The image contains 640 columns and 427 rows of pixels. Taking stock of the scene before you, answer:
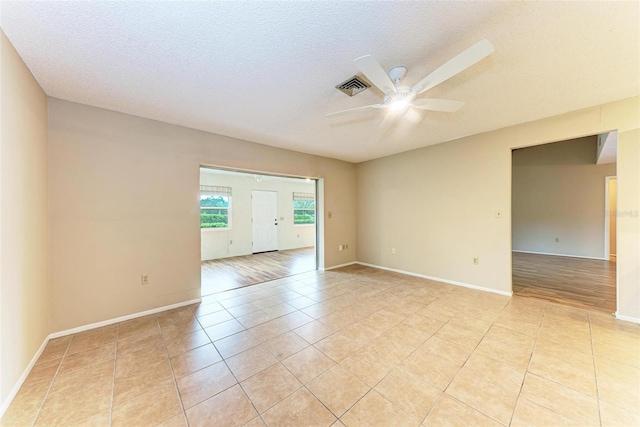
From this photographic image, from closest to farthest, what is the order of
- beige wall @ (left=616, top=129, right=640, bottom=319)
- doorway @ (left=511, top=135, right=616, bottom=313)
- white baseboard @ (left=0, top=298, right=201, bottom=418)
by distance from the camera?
white baseboard @ (left=0, top=298, right=201, bottom=418), beige wall @ (left=616, top=129, right=640, bottom=319), doorway @ (left=511, top=135, right=616, bottom=313)

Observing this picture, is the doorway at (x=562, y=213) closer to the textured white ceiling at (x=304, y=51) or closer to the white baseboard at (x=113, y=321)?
the textured white ceiling at (x=304, y=51)

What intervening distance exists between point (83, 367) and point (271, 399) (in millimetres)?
1699

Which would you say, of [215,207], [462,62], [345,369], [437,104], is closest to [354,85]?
[437,104]

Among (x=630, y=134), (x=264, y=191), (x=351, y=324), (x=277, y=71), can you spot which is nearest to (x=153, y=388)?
(x=351, y=324)

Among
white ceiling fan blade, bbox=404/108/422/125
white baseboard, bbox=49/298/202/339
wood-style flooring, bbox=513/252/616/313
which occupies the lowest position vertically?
white baseboard, bbox=49/298/202/339

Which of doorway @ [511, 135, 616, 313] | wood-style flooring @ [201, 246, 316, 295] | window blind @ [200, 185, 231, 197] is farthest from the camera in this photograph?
window blind @ [200, 185, 231, 197]

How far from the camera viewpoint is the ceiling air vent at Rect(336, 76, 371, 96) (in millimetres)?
2039

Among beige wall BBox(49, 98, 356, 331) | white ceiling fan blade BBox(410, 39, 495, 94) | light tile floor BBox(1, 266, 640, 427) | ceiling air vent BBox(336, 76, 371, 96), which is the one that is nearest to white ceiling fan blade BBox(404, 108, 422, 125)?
ceiling air vent BBox(336, 76, 371, 96)

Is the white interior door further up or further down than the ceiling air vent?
further down

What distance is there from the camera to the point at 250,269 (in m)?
5.19

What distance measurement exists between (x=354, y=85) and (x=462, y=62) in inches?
36.0

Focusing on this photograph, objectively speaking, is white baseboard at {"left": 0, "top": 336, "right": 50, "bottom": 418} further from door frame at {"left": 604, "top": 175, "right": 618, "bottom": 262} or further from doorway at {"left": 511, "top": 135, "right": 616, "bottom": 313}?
door frame at {"left": 604, "top": 175, "right": 618, "bottom": 262}

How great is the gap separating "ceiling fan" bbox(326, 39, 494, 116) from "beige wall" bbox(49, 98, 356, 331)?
2.70 meters

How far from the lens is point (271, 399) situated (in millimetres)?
1565
